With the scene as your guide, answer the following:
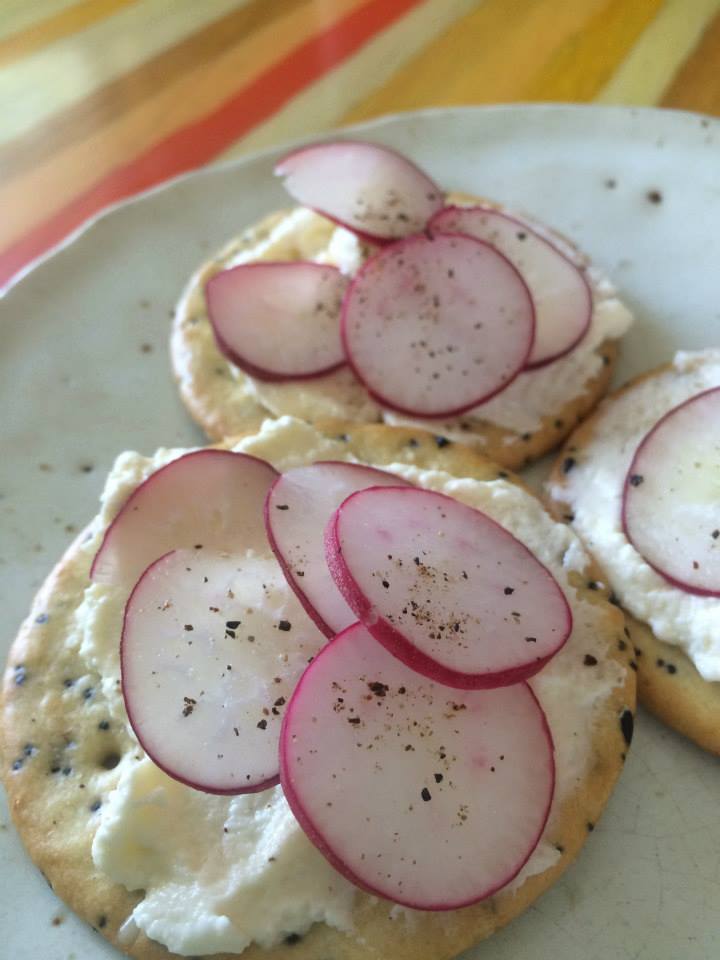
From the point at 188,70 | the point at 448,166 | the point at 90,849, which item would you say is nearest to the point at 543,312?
the point at 448,166

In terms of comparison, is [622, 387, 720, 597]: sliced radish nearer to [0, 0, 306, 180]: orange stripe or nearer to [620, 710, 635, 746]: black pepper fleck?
[620, 710, 635, 746]: black pepper fleck

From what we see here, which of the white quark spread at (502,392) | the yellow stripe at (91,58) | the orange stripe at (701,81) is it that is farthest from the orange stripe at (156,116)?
the orange stripe at (701,81)

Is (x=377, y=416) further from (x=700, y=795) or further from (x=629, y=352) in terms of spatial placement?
(x=700, y=795)

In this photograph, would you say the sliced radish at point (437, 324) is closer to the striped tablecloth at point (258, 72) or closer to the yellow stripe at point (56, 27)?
the striped tablecloth at point (258, 72)

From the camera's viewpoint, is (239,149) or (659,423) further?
(239,149)

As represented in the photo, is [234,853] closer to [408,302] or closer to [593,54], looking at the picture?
[408,302]

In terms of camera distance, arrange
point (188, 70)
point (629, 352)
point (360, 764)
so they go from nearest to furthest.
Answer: point (360, 764) < point (629, 352) < point (188, 70)

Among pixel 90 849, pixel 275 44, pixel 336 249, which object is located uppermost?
pixel 275 44
